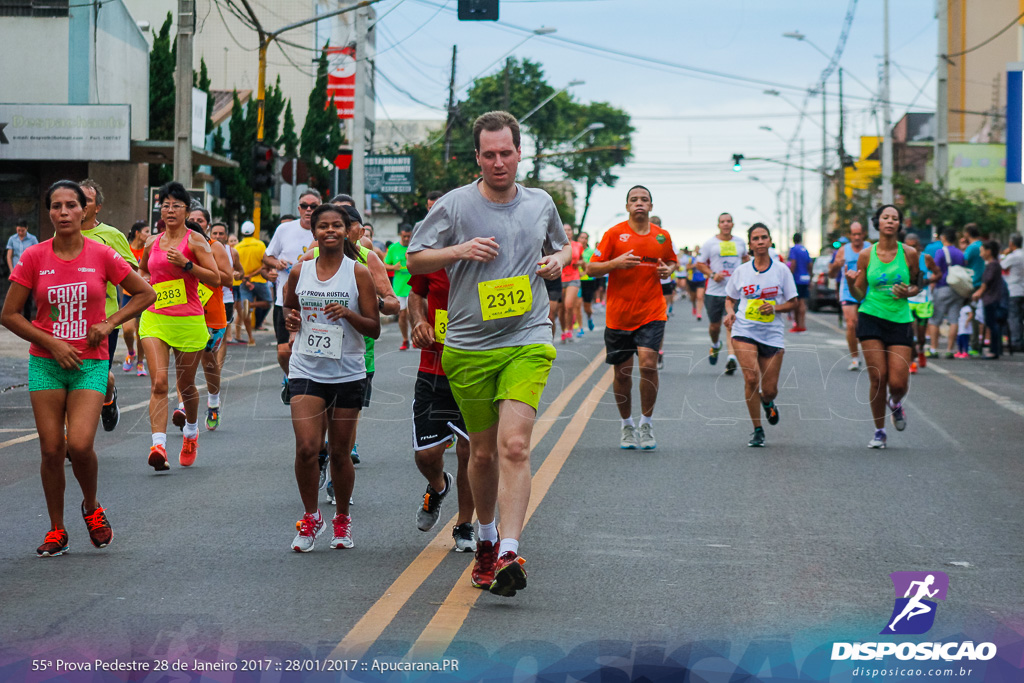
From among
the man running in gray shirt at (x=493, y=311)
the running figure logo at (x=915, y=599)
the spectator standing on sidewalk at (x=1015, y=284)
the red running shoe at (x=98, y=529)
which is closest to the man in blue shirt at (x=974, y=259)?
the spectator standing on sidewalk at (x=1015, y=284)

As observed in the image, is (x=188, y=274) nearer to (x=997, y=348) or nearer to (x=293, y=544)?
(x=293, y=544)

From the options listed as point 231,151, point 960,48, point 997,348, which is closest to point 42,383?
point 997,348

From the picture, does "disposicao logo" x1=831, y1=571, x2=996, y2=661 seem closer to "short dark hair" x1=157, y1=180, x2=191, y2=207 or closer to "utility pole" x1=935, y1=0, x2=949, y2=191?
"short dark hair" x1=157, y1=180, x2=191, y2=207

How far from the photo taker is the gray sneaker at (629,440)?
34.7ft

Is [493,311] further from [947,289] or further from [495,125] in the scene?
[947,289]

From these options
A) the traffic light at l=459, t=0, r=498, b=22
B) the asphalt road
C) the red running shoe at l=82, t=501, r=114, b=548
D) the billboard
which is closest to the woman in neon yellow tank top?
the asphalt road

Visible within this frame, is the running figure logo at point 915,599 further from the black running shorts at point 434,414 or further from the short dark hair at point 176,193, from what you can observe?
the short dark hair at point 176,193

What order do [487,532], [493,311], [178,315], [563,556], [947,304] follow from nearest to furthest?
[493,311] < [487,532] < [563,556] < [178,315] < [947,304]

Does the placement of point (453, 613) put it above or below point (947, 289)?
below

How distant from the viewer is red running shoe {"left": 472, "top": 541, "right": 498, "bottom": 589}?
19.2 feet

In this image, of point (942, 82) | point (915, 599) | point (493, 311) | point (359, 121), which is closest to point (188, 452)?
point (493, 311)

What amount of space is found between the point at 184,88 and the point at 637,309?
12.8 m

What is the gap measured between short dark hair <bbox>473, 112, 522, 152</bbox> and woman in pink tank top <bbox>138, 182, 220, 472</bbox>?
4025 mm

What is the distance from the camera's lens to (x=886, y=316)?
1064cm
